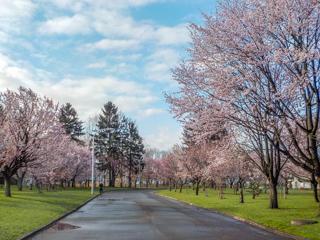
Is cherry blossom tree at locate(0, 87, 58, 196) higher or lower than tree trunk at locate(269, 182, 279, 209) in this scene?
higher

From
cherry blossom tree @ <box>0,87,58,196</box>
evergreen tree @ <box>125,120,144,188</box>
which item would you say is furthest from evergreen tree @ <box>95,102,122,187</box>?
cherry blossom tree @ <box>0,87,58,196</box>

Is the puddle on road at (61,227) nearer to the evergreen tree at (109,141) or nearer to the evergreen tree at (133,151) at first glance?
the evergreen tree at (109,141)

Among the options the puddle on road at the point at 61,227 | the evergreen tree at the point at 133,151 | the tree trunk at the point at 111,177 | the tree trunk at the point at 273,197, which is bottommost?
the puddle on road at the point at 61,227

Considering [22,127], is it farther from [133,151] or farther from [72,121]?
[133,151]

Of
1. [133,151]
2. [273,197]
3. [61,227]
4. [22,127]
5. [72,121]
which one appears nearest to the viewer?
[61,227]

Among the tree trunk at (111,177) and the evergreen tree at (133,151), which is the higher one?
the evergreen tree at (133,151)

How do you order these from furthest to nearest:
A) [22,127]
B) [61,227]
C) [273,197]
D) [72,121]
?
[72,121]
[22,127]
[273,197]
[61,227]

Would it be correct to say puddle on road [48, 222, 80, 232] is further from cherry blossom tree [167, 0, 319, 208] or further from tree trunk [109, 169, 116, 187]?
tree trunk [109, 169, 116, 187]

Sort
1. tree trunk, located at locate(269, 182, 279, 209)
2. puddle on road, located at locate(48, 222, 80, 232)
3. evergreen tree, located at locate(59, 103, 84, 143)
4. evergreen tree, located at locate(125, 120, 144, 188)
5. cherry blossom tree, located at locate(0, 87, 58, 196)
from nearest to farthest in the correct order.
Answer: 1. puddle on road, located at locate(48, 222, 80, 232)
2. tree trunk, located at locate(269, 182, 279, 209)
3. cherry blossom tree, located at locate(0, 87, 58, 196)
4. evergreen tree, located at locate(59, 103, 84, 143)
5. evergreen tree, located at locate(125, 120, 144, 188)

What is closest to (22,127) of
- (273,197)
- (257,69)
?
(273,197)

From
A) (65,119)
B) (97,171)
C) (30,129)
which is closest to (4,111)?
(30,129)

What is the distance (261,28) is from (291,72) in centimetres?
218

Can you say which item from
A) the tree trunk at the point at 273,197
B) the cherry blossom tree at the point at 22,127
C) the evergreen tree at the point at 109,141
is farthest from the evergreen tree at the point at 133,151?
the tree trunk at the point at 273,197

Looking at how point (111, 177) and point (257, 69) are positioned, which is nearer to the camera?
point (257, 69)
